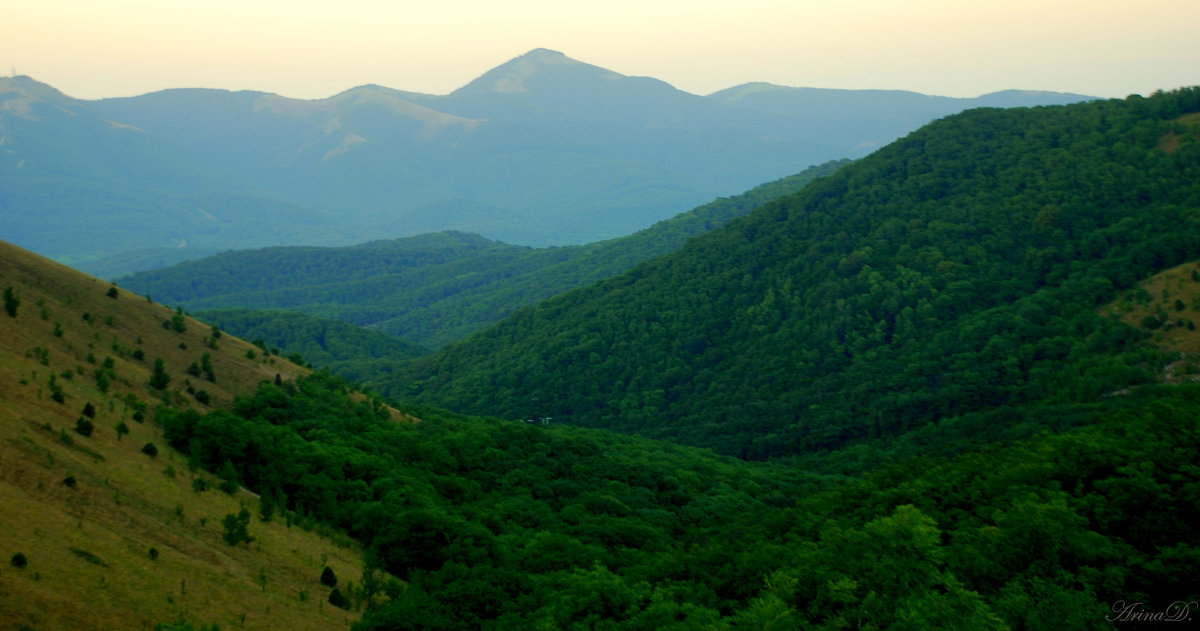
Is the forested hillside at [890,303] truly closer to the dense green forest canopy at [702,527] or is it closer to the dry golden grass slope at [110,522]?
the dense green forest canopy at [702,527]

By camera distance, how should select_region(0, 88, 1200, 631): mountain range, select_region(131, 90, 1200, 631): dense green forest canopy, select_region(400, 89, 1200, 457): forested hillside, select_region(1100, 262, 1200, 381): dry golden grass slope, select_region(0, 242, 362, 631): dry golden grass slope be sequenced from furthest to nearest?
1. select_region(400, 89, 1200, 457): forested hillside
2. select_region(1100, 262, 1200, 381): dry golden grass slope
3. select_region(131, 90, 1200, 631): dense green forest canopy
4. select_region(0, 88, 1200, 631): mountain range
5. select_region(0, 242, 362, 631): dry golden grass slope

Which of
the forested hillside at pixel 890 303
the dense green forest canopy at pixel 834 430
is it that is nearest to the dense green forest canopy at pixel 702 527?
the dense green forest canopy at pixel 834 430

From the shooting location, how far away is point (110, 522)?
3017 centimetres

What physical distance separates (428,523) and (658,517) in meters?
16.7

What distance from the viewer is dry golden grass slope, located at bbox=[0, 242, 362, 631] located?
2562cm

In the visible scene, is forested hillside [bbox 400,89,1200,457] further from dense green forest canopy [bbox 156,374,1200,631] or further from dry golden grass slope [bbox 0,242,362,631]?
dry golden grass slope [bbox 0,242,362,631]

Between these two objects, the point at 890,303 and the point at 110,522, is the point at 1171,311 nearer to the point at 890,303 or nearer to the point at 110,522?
the point at 890,303

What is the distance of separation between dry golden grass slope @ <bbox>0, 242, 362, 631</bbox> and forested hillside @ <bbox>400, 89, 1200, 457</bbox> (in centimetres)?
6007

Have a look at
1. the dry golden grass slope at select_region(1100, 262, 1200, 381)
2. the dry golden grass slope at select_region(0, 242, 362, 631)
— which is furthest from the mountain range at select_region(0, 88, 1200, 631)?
the dry golden grass slope at select_region(1100, 262, 1200, 381)

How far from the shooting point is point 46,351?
1693 inches

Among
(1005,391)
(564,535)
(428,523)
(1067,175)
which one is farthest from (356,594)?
(1067,175)

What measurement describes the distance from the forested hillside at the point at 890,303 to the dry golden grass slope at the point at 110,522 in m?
60.1

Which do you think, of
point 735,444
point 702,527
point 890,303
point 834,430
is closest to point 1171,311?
point 834,430

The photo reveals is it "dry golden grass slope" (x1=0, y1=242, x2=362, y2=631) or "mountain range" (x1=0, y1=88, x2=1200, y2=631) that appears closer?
"dry golden grass slope" (x1=0, y1=242, x2=362, y2=631)
